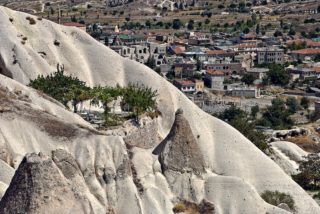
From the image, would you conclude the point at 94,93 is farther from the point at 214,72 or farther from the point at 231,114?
the point at 214,72

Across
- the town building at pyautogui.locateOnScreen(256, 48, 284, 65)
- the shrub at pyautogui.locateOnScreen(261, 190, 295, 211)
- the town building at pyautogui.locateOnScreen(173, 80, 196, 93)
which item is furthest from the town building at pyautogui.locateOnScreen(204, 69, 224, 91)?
the shrub at pyautogui.locateOnScreen(261, 190, 295, 211)

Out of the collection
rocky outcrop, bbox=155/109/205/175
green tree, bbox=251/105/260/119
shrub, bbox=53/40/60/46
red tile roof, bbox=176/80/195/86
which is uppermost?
shrub, bbox=53/40/60/46

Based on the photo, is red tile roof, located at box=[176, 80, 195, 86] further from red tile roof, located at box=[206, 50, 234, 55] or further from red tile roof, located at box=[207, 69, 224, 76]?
red tile roof, located at box=[206, 50, 234, 55]

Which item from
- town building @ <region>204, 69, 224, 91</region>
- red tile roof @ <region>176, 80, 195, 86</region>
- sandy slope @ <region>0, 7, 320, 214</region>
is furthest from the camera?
town building @ <region>204, 69, 224, 91</region>

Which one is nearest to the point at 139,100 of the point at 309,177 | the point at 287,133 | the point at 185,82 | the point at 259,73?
the point at 309,177

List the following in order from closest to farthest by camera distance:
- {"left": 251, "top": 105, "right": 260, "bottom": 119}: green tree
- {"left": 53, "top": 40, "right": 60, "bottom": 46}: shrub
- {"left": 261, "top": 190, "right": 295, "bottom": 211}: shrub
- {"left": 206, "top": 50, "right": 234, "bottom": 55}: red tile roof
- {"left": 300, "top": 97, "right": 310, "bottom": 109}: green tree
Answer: {"left": 261, "top": 190, "right": 295, "bottom": 211}: shrub, {"left": 53, "top": 40, "right": 60, "bottom": 46}: shrub, {"left": 251, "top": 105, "right": 260, "bottom": 119}: green tree, {"left": 300, "top": 97, "right": 310, "bottom": 109}: green tree, {"left": 206, "top": 50, "right": 234, "bottom": 55}: red tile roof

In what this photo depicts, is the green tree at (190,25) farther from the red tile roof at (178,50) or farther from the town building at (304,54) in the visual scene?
the town building at (304,54)

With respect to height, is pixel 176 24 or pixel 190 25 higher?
pixel 176 24
